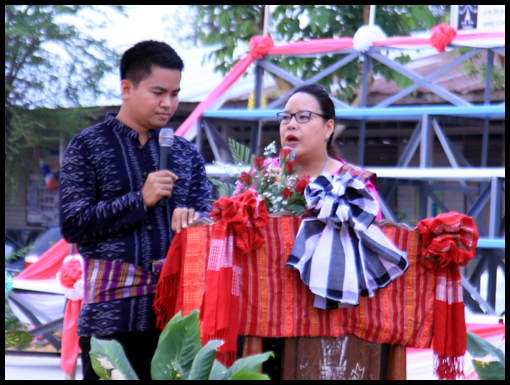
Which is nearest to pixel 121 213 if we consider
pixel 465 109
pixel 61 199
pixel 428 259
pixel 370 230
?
pixel 61 199

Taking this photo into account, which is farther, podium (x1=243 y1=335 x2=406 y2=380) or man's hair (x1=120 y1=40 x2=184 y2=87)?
man's hair (x1=120 y1=40 x2=184 y2=87)

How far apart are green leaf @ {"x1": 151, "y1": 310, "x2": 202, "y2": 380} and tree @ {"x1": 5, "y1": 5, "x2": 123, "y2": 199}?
996cm

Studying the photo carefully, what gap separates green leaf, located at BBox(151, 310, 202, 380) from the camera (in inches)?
47.8

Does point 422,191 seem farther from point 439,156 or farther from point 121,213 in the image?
point 439,156

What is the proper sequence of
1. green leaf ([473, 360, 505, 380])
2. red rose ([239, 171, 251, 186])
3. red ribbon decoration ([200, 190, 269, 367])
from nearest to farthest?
green leaf ([473, 360, 505, 380])
red ribbon decoration ([200, 190, 269, 367])
red rose ([239, 171, 251, 186])

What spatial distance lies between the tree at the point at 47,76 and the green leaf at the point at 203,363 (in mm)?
10014

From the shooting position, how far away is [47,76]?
424 inches

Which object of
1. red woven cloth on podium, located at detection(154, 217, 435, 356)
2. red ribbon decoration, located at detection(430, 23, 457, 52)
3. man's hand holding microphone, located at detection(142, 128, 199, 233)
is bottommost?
red woven cloth on podium, located at detection(154, 217, 435, 356)

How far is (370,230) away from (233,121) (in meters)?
3.83

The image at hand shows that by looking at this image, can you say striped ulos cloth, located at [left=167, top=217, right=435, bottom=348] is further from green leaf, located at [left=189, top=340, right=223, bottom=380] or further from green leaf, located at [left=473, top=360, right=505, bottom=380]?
green leaf, located at [left=189, top=340, right=223, bottom=380]

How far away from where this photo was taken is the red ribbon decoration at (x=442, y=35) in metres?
5.06

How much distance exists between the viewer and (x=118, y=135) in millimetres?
2066

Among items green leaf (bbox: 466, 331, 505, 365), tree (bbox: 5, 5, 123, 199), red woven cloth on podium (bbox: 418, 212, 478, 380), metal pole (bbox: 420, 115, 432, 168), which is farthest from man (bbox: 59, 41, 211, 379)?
tree (bbox: 5, 5, 123, 199)

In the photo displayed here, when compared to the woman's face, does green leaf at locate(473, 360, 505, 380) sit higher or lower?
lower
